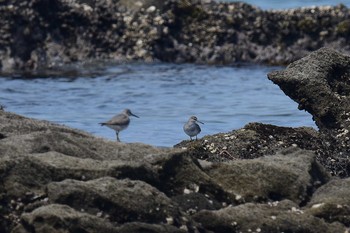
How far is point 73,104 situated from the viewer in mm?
23406

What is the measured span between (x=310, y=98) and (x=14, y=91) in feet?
42.6

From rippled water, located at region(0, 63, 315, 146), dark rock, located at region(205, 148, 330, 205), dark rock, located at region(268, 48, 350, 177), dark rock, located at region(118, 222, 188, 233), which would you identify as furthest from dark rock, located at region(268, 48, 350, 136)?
rippled water, located at region(0, 63, 315, 146)

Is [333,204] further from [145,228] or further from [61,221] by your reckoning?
[61,221]

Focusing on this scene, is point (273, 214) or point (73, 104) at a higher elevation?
point (273, 214)

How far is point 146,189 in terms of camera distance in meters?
8.56

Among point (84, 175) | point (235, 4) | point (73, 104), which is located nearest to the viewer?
point (84, 175)

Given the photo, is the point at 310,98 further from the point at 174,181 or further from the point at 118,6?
the point at 118,6

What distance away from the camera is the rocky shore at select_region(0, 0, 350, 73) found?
26891mm

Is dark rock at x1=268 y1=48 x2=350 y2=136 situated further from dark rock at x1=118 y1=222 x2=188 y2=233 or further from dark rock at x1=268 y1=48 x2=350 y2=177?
dark rock at x1=118 y1=222 x2=188 y2=233

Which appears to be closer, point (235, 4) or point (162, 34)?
point (162, 34)

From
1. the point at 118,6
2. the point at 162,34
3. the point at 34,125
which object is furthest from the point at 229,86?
the point at 34,125

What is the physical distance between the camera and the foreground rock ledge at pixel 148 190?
834 cm

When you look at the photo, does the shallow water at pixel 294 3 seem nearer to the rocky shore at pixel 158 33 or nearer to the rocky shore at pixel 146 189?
the rocky shore at pixel 158 33

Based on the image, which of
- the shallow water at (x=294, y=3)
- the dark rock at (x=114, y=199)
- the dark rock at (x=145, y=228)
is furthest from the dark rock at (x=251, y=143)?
the shallow water at (x=294, y=3)
